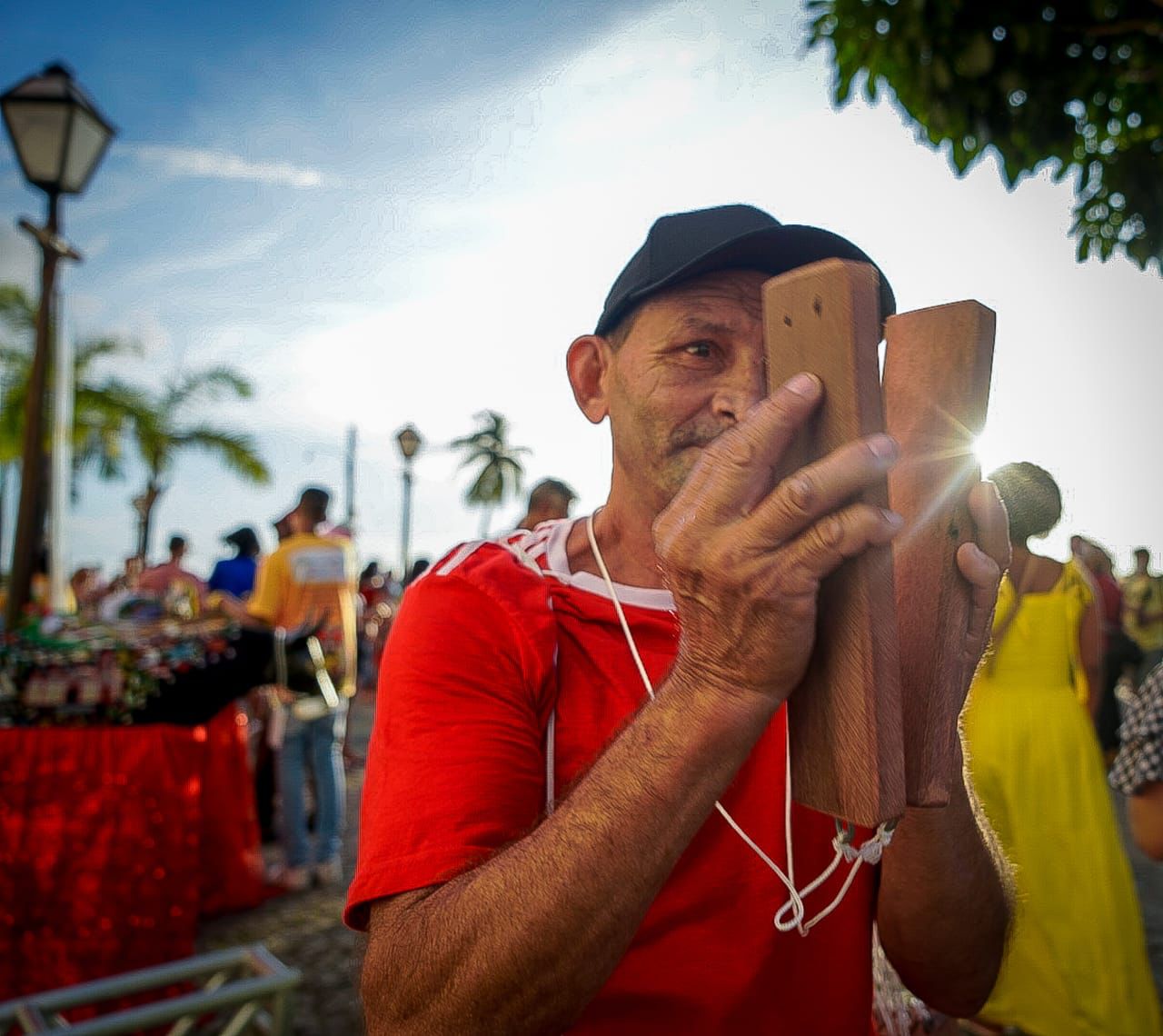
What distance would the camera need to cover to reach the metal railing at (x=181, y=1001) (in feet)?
6.48

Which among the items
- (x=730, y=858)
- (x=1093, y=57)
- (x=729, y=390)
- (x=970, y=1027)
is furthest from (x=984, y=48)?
(x=970, y=1027)

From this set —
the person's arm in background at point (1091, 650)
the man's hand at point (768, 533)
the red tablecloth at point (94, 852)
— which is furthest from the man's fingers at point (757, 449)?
the person's arm in background at point (1091, 650)

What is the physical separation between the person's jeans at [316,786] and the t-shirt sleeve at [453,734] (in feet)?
14.9

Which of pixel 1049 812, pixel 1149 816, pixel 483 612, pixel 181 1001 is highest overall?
pixel 483 612

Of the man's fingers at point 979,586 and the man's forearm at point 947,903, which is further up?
the man's fingers at point 979,586

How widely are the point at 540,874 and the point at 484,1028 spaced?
199 millimetres

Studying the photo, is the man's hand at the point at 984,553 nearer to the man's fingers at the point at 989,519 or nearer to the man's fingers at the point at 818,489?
the man's fingers at the point at 989,519

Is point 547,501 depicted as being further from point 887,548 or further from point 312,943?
point 887,548

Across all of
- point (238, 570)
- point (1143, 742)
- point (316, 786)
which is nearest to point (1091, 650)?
point (1143, 742)

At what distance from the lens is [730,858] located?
1.15 metres

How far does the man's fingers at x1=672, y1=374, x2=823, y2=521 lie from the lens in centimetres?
69

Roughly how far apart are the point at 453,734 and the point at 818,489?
1.91 ft

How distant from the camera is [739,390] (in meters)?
1.19

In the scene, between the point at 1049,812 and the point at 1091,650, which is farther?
the point at 1091,650
